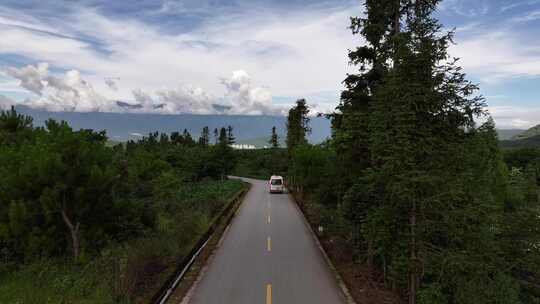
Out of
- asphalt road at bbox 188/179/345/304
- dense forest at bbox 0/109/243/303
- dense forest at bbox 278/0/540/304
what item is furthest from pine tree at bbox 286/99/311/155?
dense forest at bbox 278/0/540/304

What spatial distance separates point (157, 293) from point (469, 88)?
8.98m

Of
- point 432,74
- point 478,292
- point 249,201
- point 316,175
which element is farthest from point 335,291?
point 249,201

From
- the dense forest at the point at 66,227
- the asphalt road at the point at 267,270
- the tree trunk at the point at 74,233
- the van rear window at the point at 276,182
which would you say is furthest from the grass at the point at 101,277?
the van rear window at the point at 276,182

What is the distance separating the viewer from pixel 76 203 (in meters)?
12.7

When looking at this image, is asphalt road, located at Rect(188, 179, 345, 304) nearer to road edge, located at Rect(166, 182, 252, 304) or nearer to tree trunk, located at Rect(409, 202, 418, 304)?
road edge, located at Rect(166, 182, 252, 304)

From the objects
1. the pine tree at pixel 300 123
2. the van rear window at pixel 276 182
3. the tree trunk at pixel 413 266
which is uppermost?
the pine tree at pixel 300 123

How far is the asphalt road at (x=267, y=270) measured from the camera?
9.40 meters

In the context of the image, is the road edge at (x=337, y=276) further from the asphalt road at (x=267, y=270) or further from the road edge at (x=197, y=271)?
the road edge at (x=197, y=271)

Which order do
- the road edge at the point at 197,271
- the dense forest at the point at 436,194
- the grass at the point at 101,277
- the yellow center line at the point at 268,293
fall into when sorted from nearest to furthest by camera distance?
1. the dense forest at the point at 436,194
2. the grass at the point at 101,277
3. the yellow center line at the point at 268,293
4. the road edge at the point at 197,271

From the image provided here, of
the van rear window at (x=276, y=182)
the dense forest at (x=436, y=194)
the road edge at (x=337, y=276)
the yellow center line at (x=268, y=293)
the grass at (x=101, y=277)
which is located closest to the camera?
the dense forest at (x=436, y=194)

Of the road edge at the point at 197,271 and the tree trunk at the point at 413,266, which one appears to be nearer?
the tree trunk at the point at 413,266

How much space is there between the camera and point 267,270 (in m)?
11.7

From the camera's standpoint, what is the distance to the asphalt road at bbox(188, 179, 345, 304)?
370 inches

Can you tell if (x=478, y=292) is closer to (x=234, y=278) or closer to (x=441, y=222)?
(x=441, y=222)
